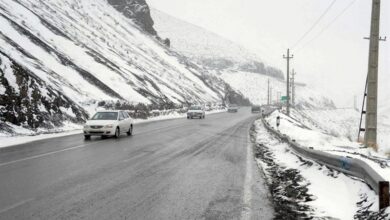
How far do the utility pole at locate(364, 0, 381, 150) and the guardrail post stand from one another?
32.9 ft

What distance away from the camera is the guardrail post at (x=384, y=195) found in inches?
236

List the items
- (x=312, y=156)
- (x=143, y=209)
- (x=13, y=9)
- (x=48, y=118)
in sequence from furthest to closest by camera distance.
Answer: (x=13, y=9) → (x=48, y=118) → (x=312, y=156) → (x=143, y=209)

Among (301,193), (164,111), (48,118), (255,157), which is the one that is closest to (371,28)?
(255,157)

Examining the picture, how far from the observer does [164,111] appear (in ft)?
173

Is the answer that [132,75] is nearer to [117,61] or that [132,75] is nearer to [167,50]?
[117,61]

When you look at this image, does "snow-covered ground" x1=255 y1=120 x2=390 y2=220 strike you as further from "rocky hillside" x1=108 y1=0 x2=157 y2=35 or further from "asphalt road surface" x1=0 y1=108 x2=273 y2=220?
"rocky hillside" x1=108 y1=0 x2=157 y2=35

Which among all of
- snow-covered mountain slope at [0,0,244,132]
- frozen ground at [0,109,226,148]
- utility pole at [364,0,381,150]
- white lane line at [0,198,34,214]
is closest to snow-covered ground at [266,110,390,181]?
utility pole at [364,0,381,150]

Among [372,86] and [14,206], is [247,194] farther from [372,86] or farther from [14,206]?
[372,86]

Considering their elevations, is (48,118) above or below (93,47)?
below

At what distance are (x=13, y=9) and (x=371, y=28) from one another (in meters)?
42.8

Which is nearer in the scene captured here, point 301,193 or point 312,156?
point 301,193

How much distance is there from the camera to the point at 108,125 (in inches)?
828

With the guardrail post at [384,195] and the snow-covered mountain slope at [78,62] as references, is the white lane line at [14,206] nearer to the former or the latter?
the guardrail post at [384,195]

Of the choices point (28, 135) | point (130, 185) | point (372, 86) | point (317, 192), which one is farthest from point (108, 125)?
point (317, 192)
